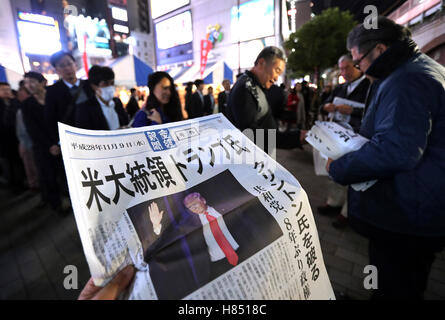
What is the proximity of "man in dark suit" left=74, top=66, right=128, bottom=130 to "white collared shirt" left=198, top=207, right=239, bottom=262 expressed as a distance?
1818mm

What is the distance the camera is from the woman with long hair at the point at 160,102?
1626 millimetres

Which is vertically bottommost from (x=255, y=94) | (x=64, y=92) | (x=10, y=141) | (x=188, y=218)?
(x=10, y=141)

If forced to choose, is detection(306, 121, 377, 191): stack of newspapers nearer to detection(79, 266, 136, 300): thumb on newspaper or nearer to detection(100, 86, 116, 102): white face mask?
detection(79, 266, 136, 300): thumb on newspaper

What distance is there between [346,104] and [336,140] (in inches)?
47.8

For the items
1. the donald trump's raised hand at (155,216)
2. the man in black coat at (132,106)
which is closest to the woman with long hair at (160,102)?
the donald trump's raised hand at (155,216)

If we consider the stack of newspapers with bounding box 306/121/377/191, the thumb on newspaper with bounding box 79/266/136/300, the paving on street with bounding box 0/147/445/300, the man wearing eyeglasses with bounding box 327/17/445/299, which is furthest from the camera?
the paving on street with bounding box 0/147/445/300

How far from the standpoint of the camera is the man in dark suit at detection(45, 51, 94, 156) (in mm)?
2045

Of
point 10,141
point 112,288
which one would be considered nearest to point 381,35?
point 112,288

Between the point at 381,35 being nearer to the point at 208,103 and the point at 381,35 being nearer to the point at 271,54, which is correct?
the point at 271,54

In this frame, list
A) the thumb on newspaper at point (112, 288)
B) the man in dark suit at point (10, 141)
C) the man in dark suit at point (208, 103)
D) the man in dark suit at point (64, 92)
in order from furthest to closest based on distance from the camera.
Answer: the man in dark suit at point (208, 103) < the man in dark suit at point (10, 141) < the man in dark suit at point (64, 92) < the thumb on newspaper at point (112, 288)

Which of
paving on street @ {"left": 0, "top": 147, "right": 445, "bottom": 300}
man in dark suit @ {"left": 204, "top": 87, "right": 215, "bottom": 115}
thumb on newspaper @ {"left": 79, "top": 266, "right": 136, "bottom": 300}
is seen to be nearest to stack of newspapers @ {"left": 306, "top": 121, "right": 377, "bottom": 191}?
thumb on newspaper @ {"left": 79, "top": 266, "right": 136, "bottom": 300}

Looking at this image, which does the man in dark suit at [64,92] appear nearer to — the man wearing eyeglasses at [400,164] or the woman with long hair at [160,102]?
the woman with long hair at [160,102]

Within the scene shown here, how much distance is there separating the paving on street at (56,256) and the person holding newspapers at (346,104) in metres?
0.23

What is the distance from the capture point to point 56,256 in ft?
6.17
